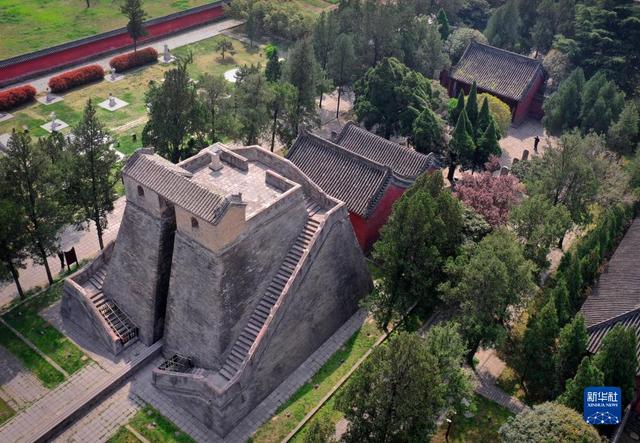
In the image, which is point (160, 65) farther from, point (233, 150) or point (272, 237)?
point (272, 237)

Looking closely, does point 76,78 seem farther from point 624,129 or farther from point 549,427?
point 549,427

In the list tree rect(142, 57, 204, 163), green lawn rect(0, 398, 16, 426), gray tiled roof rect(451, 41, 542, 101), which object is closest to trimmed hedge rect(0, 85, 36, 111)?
tree rect(142, 57, 204, 163)

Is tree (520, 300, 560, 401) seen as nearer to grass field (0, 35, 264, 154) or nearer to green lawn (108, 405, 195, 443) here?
green lawn (108, 405, 195, 443)

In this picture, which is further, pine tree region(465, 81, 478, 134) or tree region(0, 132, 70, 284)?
pine tree region(465, 81, 478, 134)

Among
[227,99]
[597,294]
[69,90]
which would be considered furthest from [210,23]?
[597,294]

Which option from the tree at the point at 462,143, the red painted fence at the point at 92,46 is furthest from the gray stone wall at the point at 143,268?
the red painted fence at the point at 92,46

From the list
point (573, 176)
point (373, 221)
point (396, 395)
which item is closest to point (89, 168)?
point (373, 221)

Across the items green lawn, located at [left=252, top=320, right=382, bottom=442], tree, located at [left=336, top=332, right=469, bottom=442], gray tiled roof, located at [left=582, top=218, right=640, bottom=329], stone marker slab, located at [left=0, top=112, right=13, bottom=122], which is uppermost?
tree, located at [left=336, top=332, right=469, bottom=442]
